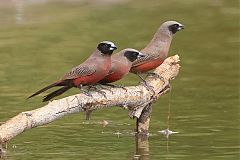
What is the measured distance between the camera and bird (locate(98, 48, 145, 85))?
11.9 m

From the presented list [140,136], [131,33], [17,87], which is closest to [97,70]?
[140,136]

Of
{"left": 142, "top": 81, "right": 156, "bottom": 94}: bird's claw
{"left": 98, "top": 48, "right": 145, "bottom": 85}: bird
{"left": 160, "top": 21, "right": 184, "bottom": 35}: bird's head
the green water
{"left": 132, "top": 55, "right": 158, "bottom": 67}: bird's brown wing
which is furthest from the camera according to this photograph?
{"left": 160, "top": 21, "right": 184, "bottom": 35}: bird's head

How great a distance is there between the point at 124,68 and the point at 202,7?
A: 14.7 m

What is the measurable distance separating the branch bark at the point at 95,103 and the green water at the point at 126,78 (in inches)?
21.5

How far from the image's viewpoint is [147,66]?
1245 centimetres

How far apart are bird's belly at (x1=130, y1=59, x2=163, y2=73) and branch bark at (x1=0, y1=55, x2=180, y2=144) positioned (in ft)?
0.46

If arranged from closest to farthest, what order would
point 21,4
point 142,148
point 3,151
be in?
point 3,151 < point 142,148 < point 21,4

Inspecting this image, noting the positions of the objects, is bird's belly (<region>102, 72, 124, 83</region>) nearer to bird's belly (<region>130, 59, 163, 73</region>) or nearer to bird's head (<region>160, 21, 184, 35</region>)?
bird's belly (<region>130, 59, 163, 73</region>)

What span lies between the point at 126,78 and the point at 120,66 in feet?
17.4

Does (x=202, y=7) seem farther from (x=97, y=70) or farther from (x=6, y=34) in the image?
(x=97, y=70)

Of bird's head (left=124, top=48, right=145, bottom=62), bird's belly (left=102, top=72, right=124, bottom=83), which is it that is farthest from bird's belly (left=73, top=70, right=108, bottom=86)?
bird's head (left=124, top=48, right=145, bottom=62)

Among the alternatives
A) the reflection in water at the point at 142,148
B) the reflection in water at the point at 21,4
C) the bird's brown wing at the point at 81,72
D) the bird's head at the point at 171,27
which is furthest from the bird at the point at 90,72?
the reflection in water at the point at 21,4

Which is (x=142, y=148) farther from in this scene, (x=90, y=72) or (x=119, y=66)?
(x=90, y=72)

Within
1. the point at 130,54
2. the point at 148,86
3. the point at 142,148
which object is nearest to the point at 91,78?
the point at 130,54
